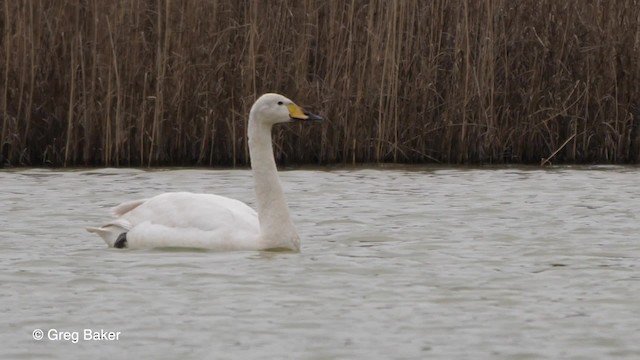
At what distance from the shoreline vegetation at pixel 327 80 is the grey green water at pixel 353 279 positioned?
3.44ft

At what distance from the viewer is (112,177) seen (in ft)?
34.5

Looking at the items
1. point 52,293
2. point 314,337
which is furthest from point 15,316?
point 314,337

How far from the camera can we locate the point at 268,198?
7316 mm

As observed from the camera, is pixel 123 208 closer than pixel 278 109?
No

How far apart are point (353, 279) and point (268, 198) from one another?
123 centimetres

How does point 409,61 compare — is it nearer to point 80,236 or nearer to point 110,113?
point 110,113

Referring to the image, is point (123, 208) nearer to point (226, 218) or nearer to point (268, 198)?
point (226, 218)

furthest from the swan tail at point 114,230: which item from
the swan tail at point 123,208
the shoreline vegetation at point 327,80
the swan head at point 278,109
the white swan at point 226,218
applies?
the shoreline vegetation at point 327,80

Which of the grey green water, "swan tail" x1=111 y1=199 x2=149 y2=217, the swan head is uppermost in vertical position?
the swan head

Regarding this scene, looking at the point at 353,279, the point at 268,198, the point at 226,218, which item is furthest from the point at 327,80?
the point at 353,279

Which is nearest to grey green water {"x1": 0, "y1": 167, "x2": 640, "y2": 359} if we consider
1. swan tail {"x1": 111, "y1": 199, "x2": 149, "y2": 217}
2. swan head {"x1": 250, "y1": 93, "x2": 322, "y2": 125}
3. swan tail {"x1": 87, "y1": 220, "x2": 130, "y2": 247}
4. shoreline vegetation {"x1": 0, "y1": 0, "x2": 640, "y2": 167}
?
swan tail {"x1": 87, "y1": 220, "x2": 130, "y2": 247}

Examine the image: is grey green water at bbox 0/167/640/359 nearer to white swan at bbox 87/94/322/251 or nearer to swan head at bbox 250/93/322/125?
white swan at bbox 87/94/322/251

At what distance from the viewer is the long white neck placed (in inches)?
280

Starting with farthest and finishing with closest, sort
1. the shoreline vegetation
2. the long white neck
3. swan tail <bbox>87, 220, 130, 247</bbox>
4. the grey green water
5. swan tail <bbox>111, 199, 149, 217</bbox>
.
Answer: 1. the shoreline vegetation
2. swan tail <bbox>111, 199, 149, 217</bbox>
3. swan tail <bbox>87, 220, 130, 247</bbox>
4. the long white neck
5. the grey green water
